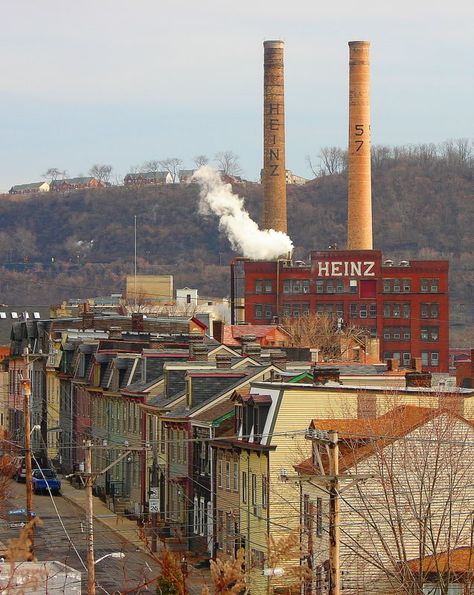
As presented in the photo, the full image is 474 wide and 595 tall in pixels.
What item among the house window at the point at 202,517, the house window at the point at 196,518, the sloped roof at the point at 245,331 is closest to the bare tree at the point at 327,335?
the sloped roof at the point at 245,331

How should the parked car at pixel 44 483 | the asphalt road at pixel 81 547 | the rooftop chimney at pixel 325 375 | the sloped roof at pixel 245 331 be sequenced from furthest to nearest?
the sloped roof at pixel 245 331 → the parked car at pixel 44 483 → the rooftop chimney at pixel 325 375 → the asphalt road at pixel 81 547

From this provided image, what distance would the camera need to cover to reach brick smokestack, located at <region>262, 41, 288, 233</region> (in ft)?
562

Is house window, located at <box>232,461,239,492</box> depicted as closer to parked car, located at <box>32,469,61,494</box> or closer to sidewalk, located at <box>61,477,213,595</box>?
sidewalk, located at <box>61,477,213,595</box>

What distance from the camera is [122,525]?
70.9m

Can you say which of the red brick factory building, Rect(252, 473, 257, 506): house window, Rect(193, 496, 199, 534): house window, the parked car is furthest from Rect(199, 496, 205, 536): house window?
the red brick factory building

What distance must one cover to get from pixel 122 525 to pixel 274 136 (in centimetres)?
10329

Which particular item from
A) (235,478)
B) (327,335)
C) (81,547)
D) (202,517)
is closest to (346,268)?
(327,335)

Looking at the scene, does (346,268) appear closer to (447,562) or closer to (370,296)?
(370,296)

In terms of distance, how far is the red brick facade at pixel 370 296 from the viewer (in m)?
152

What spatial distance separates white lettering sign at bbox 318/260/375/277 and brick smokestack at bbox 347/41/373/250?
22.3 feet

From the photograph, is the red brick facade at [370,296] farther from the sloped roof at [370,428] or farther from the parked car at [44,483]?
the sloped roof at [370,428]

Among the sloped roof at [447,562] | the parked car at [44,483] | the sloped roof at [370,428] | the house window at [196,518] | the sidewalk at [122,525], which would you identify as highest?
the sloped roof at [370,428]

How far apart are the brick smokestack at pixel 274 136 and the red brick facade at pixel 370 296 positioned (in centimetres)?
1440

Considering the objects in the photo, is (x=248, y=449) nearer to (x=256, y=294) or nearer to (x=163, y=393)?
(x=163, y=393)
